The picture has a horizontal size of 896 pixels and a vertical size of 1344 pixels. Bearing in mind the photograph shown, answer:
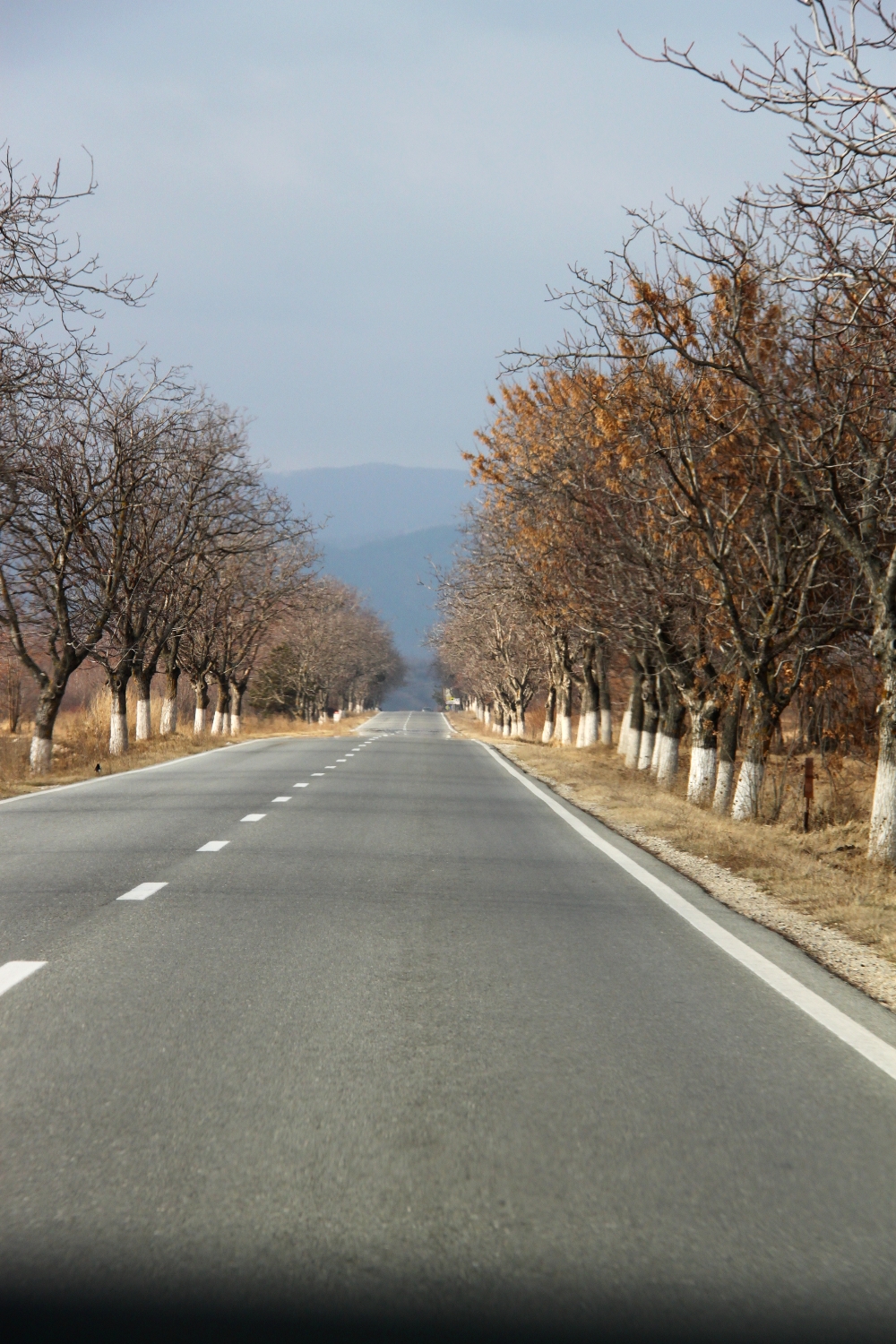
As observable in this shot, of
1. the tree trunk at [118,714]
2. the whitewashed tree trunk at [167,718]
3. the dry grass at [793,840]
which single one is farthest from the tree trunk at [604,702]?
the tree trunk at [118,714]

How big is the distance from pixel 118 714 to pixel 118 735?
0.57 metres

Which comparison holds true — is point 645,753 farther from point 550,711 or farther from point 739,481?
point 550,711

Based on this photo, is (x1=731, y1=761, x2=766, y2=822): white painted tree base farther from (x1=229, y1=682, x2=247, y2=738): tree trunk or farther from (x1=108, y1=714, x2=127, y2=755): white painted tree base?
(x1=229, y1=682, x2=247, y2=738): tree trunk

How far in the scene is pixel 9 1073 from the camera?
5.47m

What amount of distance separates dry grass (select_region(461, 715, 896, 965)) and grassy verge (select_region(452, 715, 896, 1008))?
0.02 m

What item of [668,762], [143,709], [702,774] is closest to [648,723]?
[668,762]

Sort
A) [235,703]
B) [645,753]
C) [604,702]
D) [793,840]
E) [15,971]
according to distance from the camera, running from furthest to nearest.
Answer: [235,703] → [604,702] → [645,753] → [793,840] → [15,971]

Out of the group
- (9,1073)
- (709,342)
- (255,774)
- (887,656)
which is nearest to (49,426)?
(255,774)

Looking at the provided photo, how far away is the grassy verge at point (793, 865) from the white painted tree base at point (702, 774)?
3.01ft

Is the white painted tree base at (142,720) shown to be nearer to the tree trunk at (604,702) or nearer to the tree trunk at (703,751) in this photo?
the tree trunk at (604,702)

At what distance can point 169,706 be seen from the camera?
50969mm

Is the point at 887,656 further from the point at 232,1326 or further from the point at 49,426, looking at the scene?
the point at 49,426

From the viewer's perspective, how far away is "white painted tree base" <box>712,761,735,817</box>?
23.6m

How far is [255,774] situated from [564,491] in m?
7.65
